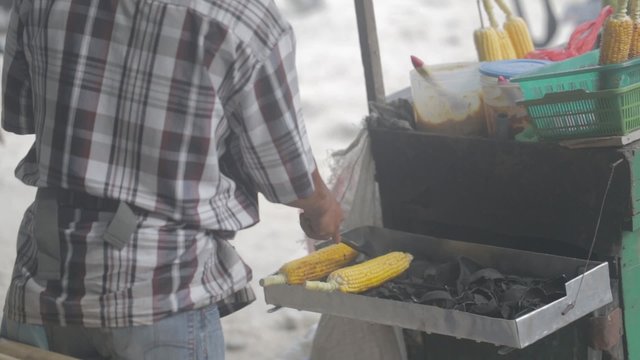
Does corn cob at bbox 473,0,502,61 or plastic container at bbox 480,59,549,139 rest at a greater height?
corn cob at bbox 473,0,502,61

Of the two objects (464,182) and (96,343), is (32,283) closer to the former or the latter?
(96,343)

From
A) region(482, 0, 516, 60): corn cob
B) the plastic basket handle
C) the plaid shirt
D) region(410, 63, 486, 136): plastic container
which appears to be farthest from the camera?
region(482, 0, 516, 60): corn cob

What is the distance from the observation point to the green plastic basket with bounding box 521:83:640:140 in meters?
2.68

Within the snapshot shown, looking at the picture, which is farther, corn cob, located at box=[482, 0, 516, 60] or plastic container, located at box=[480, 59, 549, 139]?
corn cob, located at box=[482, 0, 516, 60]

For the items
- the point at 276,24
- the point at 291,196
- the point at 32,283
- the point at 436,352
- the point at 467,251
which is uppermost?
the point at 276,24

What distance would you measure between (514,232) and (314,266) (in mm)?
741

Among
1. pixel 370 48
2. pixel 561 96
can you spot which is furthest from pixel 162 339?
pixel 370 48

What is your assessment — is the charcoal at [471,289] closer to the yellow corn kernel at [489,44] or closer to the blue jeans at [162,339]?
the blue jeans at [162,339]

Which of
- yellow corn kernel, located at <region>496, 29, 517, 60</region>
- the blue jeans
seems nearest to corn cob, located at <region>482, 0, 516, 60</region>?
yellow corn kernel, located at <region>496, 29, 517, 60</region>

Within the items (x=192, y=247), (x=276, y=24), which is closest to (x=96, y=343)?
(x=192, y=247)

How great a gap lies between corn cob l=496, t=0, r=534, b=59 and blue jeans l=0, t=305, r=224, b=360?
1.90 metres

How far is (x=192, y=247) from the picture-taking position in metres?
2.05

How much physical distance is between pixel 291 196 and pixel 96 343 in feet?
1.84

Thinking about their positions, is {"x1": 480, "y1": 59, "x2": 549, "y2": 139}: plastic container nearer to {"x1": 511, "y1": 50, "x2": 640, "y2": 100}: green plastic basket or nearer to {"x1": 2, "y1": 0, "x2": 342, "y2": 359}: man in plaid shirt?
{"x1": 511, "y1": 50, "x2": 640, "y2": 100}: green plastic basket
